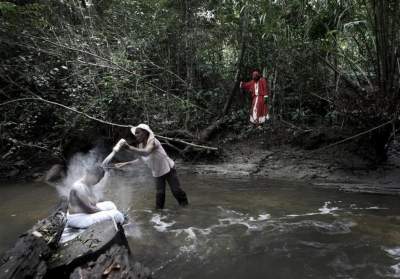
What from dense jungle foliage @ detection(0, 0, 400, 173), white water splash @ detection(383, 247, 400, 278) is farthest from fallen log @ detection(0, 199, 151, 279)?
dense jungle foliage @ detection(0, 0, 400, 173)

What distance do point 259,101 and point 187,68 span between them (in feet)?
9.63

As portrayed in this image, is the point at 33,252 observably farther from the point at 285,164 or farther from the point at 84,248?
the point at 285,164

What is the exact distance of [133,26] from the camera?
12.3 metres

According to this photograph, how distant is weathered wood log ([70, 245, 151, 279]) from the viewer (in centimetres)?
392

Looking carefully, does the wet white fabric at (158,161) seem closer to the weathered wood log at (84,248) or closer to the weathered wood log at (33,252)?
the weathered wood log at (84,248)

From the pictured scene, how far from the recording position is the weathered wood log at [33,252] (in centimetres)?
384

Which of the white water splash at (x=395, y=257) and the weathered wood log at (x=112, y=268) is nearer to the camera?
the weathered wood log at (x=112, y=268)

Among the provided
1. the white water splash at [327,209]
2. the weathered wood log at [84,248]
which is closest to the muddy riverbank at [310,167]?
the white water splash at [327,209]

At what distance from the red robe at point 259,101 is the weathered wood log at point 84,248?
6.90 meters

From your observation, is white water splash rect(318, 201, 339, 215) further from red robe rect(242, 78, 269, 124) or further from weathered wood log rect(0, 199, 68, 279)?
red robe rect(242, 78, 269, 124)

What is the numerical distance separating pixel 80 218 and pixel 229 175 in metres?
5.29

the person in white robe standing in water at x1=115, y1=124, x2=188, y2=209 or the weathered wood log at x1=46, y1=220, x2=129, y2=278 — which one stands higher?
the person in white robe standing in water at x1=115, y1=124, x2=188, y2=209

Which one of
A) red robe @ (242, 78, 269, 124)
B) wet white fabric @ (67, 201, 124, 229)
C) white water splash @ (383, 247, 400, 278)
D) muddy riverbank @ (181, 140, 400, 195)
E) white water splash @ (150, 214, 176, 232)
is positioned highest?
red robe @ (242, 78, 269, 124)

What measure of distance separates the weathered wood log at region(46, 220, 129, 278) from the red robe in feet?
22.6
